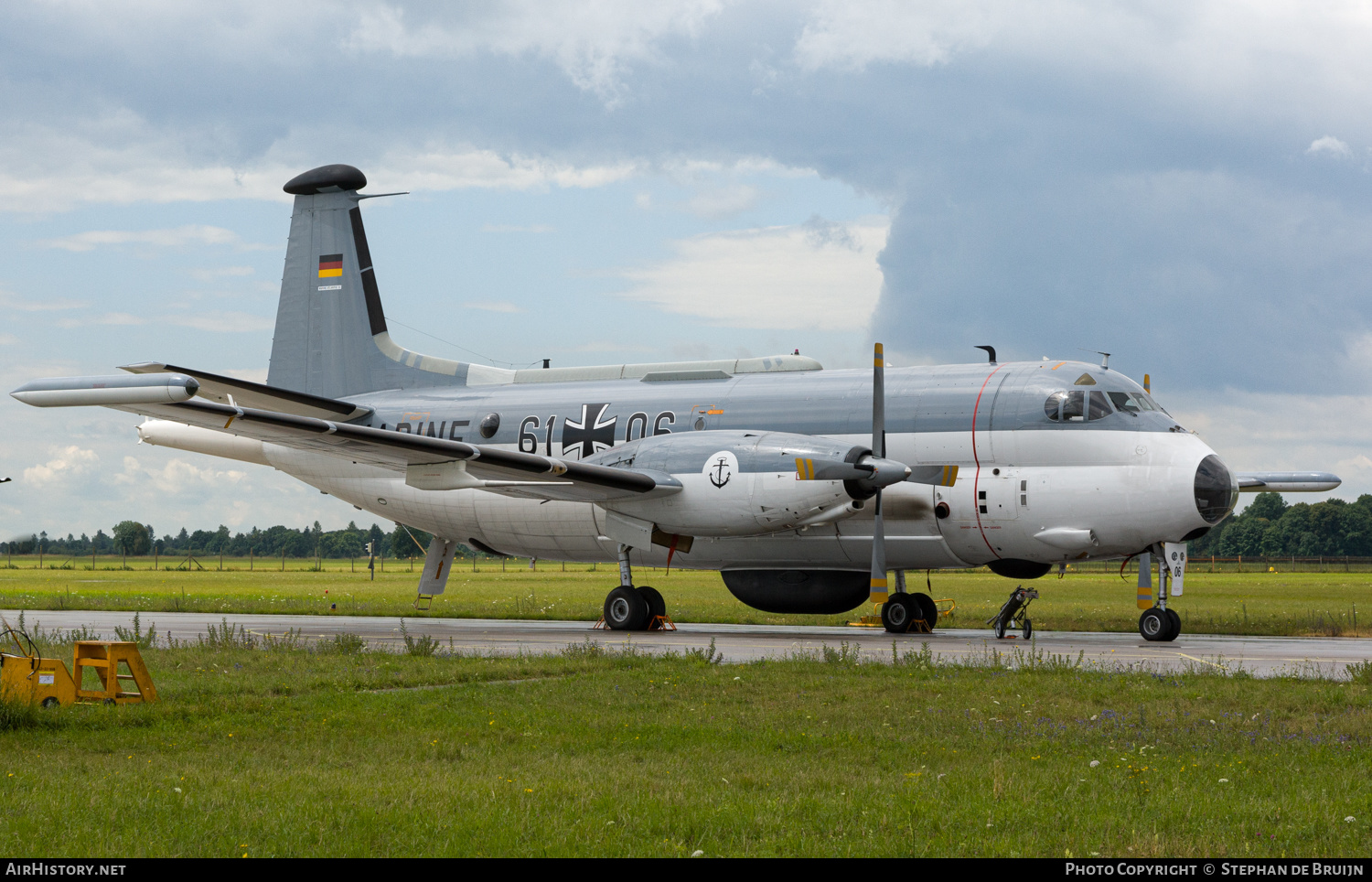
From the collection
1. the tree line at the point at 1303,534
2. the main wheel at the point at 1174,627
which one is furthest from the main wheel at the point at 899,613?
the tree line at the point at 1303,534

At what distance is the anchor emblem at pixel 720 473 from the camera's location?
22.5 metres

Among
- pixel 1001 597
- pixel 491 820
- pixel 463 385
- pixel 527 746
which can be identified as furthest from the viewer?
pixel 1001 597

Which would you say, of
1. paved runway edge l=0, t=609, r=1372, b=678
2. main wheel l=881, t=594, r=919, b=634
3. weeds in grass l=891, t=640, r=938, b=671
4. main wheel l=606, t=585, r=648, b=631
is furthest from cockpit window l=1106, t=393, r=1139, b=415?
main wheel l=606, t=585, r=648, b=631

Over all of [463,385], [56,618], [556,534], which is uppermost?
[463,385]

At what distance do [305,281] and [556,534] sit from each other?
11454 mm

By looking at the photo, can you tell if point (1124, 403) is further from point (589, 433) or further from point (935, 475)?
A: point (589, 433)

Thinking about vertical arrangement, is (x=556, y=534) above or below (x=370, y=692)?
above

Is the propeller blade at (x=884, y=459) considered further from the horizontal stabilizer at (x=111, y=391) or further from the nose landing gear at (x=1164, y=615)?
the horizontal stabilizer at (x=111, y=391)

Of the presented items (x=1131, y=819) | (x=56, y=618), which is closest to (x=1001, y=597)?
(x=56, y=618)

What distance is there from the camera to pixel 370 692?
13.9m

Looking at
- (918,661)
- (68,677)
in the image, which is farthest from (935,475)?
(68,677)

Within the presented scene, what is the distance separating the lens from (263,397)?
2572 centimetres

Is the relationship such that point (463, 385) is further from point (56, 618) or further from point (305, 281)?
point (56, 618)

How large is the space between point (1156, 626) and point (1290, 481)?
22.2ft
